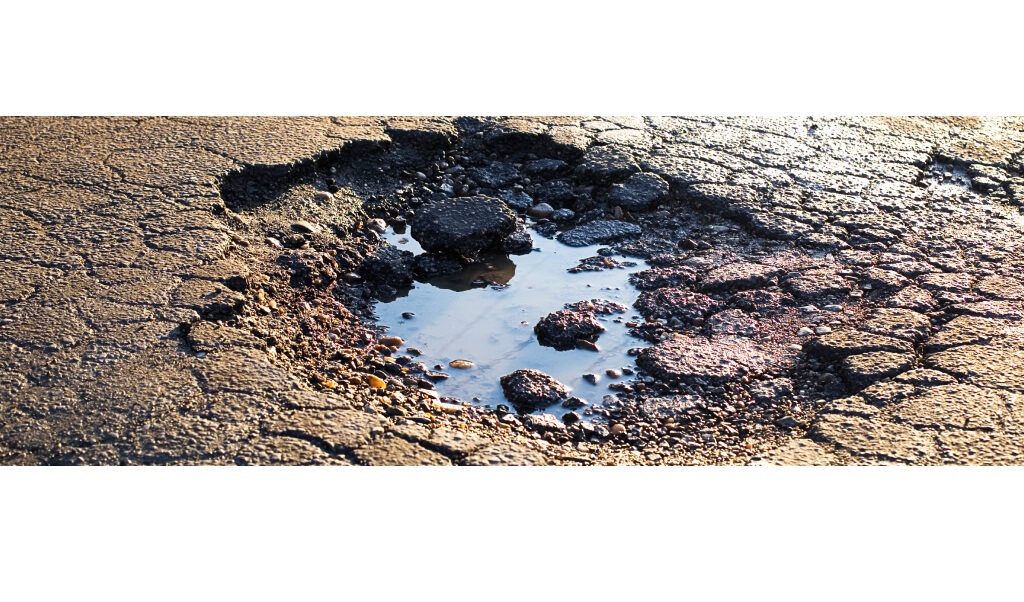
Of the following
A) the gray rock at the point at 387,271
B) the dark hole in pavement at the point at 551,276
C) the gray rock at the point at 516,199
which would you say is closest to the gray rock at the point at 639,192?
the dark hole in pavement at the point at 551,276

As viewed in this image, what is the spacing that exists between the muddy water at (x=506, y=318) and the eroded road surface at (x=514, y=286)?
0.02 meters

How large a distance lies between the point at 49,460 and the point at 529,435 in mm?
1279

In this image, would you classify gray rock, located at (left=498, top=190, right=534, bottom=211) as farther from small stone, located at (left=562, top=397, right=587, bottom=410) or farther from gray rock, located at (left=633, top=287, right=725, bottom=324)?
small stone, located at (left=562, top=397, right=587, bottom=410)

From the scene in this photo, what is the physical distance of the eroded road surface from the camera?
249 centimetres

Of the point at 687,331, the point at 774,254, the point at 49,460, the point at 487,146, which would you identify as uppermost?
the point at 487,146

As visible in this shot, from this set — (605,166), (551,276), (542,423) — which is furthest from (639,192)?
(542,423)

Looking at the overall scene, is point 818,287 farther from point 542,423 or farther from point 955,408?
point 542,423

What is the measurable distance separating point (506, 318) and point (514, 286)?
25 cm

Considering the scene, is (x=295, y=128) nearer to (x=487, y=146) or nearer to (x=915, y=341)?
(x=487, y=146)

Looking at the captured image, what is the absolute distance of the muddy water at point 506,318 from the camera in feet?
9.79

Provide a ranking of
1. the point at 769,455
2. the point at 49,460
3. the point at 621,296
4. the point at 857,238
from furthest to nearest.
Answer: the point at 857,238 < the point at 621,296 < the point at 769,455 < the point at 49,460

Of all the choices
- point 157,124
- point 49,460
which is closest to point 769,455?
point 49,460

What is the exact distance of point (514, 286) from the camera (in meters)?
3.57

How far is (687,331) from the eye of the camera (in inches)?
125
